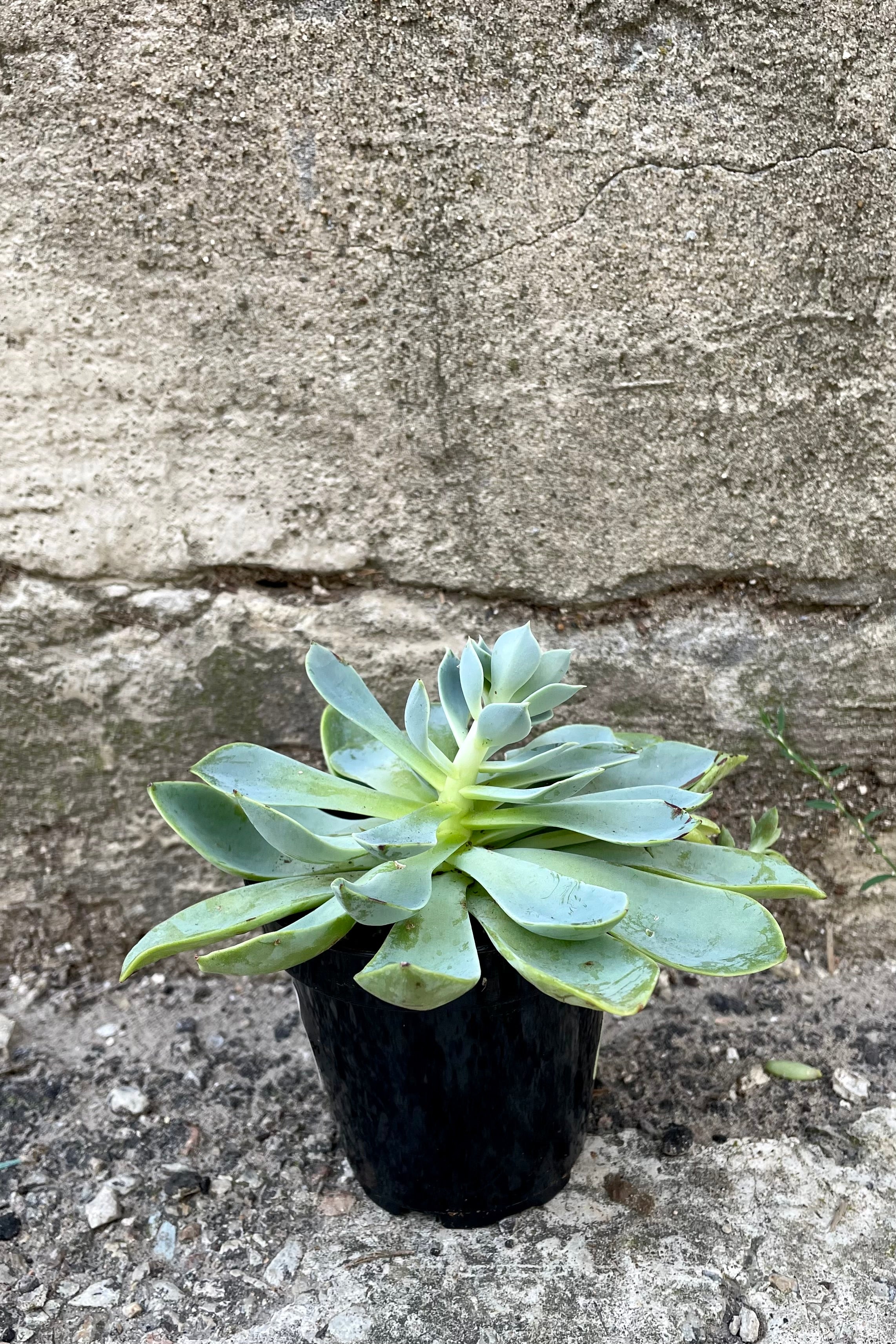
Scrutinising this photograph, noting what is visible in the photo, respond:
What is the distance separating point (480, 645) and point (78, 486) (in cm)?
64

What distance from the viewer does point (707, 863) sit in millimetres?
1139

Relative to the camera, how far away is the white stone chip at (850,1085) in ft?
4.44

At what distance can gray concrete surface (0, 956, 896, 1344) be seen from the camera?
110cm

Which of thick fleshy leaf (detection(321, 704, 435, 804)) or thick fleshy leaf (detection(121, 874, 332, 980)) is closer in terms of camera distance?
thick fleshy leaf (detection(121, 874, 332, 980))

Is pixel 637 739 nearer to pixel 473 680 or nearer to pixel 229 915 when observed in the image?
pixel 473 680

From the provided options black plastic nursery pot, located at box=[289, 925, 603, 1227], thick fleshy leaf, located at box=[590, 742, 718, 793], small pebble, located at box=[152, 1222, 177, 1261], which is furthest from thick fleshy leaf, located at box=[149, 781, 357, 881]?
small pebble, located at box=[152, 1222, 177, 1261]

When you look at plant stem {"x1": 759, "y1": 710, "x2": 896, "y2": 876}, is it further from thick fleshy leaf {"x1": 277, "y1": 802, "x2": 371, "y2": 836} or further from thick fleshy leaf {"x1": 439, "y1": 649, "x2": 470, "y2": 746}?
thick fleshy leaf {"x1": 277, "y1": 802, "x2": 371, "y2": 836}

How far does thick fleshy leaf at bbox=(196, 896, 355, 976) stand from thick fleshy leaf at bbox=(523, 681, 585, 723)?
306 millimetres

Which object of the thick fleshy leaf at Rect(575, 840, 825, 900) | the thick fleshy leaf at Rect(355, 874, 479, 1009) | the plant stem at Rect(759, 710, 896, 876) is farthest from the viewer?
the plant stem at Rect(759, 710, 896, 876)

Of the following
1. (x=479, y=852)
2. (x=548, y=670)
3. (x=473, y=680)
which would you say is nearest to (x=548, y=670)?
Answer: (x=548, y=670)

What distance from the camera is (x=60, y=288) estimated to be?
137cm

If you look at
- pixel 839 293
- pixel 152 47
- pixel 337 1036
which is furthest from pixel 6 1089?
pixel 839 293

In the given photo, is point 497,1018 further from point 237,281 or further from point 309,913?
point 237,281

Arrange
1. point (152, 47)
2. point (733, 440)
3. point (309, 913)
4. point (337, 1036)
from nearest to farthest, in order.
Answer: point (309, 913) < point (337, 1036) < point (152, 47) < point (733, 440)
